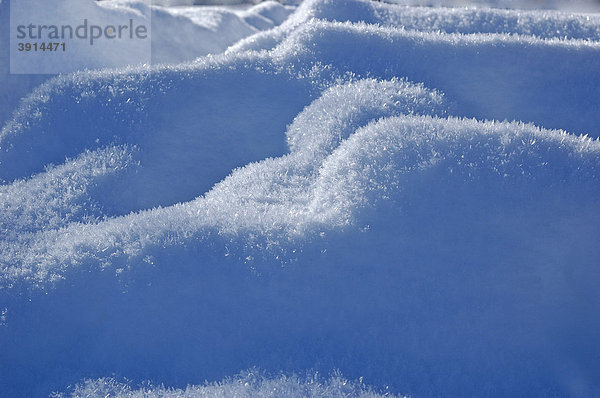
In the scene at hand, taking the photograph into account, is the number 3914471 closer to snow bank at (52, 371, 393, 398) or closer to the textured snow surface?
the textured snow surface

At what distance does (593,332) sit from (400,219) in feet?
1.36

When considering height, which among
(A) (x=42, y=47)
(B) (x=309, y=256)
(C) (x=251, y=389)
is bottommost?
(C) (x=251, y=389)

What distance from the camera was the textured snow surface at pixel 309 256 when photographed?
934 mm

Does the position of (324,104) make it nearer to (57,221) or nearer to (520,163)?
(520,163)

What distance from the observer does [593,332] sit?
39.2 inches

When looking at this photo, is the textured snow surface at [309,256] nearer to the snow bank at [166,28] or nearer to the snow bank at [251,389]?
the snow bank at [251,389]

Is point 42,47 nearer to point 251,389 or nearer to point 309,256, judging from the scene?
point 309,256

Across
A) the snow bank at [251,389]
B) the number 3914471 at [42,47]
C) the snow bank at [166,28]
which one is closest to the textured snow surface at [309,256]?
the snow bank at [251,389]

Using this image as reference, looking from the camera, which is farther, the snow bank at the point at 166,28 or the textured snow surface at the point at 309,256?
the snow bank at the point at 166,28

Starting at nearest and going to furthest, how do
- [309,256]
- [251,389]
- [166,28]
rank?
1. [251,389]
2. [309,256]
3. [166,28]

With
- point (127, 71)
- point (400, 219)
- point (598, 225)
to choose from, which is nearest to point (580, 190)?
point (598, 225)

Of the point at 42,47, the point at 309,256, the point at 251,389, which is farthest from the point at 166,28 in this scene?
the point at 251,389

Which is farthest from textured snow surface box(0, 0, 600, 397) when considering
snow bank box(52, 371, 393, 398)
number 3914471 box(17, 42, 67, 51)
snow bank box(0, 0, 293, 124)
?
number 3914471 box(17, 42, 67, 51)

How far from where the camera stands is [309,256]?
102cm
